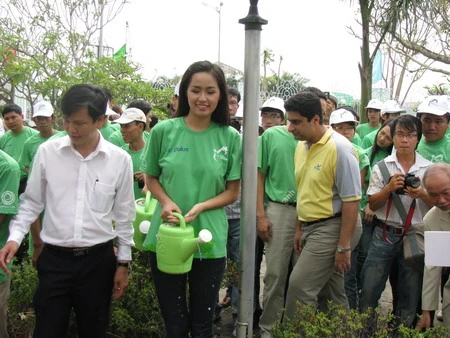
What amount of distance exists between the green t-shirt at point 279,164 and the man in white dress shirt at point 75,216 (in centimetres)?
142

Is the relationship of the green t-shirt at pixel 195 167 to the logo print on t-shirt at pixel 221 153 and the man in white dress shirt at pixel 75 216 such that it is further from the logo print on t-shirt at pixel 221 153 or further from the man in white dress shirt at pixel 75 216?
the man in white dress shirt at pixel 75 216

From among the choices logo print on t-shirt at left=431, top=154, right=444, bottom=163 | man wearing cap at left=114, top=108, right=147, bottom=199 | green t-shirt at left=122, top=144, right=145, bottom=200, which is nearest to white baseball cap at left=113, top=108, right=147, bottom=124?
man wearing cap at left=114, top=108, right=147, bottom=199

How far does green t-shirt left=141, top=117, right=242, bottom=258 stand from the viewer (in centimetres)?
263

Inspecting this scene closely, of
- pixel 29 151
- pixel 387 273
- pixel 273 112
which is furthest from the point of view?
pixel 29 151

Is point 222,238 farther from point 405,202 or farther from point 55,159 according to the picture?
point 405,202

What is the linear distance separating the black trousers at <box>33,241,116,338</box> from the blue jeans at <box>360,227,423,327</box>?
1895 millimetres

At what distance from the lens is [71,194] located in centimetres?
259

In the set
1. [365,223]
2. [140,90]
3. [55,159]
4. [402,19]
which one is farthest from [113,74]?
[55,159]

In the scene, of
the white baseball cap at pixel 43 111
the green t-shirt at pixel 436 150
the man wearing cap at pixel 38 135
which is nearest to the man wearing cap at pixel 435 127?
the green t-shirt at pixel 436 150

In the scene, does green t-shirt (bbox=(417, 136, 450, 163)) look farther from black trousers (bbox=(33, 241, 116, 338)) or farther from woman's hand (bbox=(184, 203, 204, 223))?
black trousers (bbox=(33, 241, 116, 338))

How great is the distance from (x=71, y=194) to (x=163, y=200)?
1.50 ft

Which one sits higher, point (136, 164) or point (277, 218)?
point (136, 164)

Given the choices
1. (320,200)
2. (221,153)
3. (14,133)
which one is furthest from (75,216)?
(14,133)

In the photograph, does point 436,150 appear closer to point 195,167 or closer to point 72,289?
point 195,167
